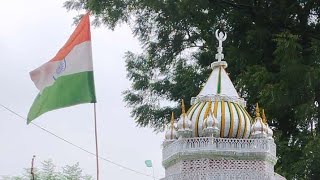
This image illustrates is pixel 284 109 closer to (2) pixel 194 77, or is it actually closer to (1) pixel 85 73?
(2) pixel 194 77

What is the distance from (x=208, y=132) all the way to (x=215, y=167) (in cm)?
38

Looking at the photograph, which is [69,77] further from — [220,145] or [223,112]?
[220,145]

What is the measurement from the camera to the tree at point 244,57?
1418 cm

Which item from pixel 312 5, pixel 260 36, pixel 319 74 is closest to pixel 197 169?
pixel 319 74

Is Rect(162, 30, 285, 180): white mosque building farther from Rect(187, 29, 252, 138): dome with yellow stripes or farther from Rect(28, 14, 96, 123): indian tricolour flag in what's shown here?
Rect(28, 14, 96, 123): indian tricolour flag

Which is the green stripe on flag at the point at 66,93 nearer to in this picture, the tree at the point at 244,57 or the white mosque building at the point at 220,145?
the white mosque building at the point at 220,145

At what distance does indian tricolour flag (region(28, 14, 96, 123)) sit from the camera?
8.34 m

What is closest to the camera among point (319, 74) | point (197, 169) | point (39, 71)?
point (197, 169)

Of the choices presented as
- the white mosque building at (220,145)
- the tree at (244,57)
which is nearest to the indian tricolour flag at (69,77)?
the white mosque building at (220,145)

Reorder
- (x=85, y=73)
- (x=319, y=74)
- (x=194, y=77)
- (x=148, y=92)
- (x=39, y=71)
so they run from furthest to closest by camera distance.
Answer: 1. (x=148, y=92)
2. (x=194, y=77)
3. (x=319, y=74)
4. (x=39, y=71)
5. (x=85, y=73)

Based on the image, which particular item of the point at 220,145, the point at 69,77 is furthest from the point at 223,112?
the point at 69,77

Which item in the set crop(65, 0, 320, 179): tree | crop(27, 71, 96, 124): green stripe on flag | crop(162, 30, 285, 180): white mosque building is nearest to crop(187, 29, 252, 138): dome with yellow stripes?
crop(162, 30, 285, 180): white mosque building

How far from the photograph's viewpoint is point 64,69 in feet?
28.2

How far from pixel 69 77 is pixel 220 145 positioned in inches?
77.5
